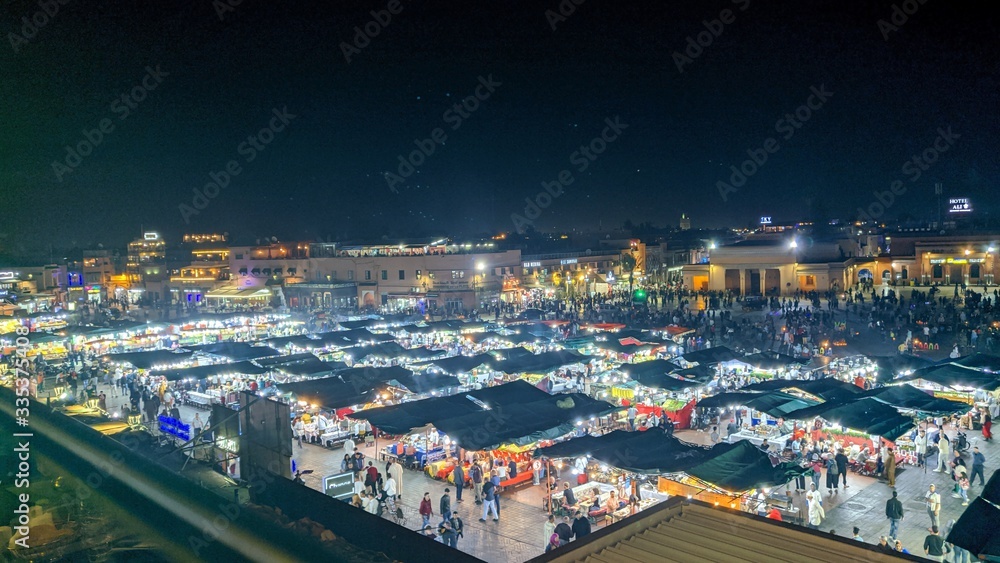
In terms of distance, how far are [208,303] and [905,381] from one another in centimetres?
5290

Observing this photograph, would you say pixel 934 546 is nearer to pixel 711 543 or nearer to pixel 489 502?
pixel 711 543

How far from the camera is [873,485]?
12.4m

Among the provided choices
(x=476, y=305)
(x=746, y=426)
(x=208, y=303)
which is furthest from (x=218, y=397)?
(x=208, y=303)

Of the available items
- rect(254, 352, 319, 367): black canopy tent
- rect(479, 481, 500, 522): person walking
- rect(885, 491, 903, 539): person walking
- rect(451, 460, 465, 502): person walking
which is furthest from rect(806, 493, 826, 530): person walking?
rect(254, 352, 319, 367): black canopy tent

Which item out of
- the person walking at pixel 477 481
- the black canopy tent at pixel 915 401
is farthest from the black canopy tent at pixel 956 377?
the person walking at pixel 477 481

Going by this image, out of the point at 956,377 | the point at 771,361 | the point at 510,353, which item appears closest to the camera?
the point at 956,377

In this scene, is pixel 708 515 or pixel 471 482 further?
pixel 471 482

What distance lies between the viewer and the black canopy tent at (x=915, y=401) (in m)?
13.6

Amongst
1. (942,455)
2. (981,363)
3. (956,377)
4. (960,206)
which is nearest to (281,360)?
(942,455)

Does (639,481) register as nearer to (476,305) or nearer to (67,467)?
(67,467)

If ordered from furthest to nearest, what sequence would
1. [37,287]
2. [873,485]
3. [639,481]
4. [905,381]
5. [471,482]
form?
[37,287], [905,381], [471,482], [873,485], [639,481]

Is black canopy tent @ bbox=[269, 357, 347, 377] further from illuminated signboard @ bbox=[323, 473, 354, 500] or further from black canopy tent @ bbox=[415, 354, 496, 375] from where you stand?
illuminated signboard @ bbox=[323, 473, 354, 500]

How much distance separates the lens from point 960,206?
56.8 meters

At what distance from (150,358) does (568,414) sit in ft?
52.6
